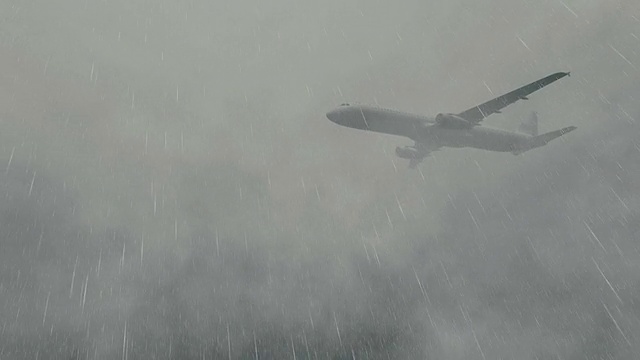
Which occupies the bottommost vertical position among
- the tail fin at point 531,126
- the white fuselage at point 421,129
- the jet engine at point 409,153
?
the tail fin at point 531,126

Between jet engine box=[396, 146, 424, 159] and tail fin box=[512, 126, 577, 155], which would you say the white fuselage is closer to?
tail fin box=[512, 126, 577, 155]

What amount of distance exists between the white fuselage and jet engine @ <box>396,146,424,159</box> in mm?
5981

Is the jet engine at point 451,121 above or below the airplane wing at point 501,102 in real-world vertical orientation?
below

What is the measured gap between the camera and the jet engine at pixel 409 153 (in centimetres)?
7956

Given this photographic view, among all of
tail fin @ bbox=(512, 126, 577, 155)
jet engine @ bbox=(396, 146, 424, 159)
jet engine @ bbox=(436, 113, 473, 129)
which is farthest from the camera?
jet engine @ bbox=(396, 146, 424, 159)

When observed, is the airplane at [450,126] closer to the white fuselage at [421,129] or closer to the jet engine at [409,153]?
the white fuselage at [421,129]

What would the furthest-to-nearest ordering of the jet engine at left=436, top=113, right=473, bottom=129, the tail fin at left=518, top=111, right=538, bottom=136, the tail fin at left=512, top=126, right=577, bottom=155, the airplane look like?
the tail fin at left=518, top=111, right=538, bottom=136 → the tail fin at left=512, top=126, right=577, bottom=155 → the jet engine at left=436, top=113, right=473, bottom=129 → the airplane

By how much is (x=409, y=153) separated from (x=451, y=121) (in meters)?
13.8

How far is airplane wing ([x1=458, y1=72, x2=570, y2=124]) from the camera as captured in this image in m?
58.0

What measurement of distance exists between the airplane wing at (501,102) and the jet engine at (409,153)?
1269 cm

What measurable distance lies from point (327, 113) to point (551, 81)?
28559 millimetres

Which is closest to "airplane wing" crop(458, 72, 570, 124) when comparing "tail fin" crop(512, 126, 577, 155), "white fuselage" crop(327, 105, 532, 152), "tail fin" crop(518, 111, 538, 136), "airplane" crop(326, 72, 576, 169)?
"airplane" crop(326, 72, 576, 169)

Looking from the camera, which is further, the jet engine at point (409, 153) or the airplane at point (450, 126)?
the jet engine at point (409, 153)

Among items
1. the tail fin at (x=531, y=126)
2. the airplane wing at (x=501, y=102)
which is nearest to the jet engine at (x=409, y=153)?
the airplane wing at (x=501, y=102)
